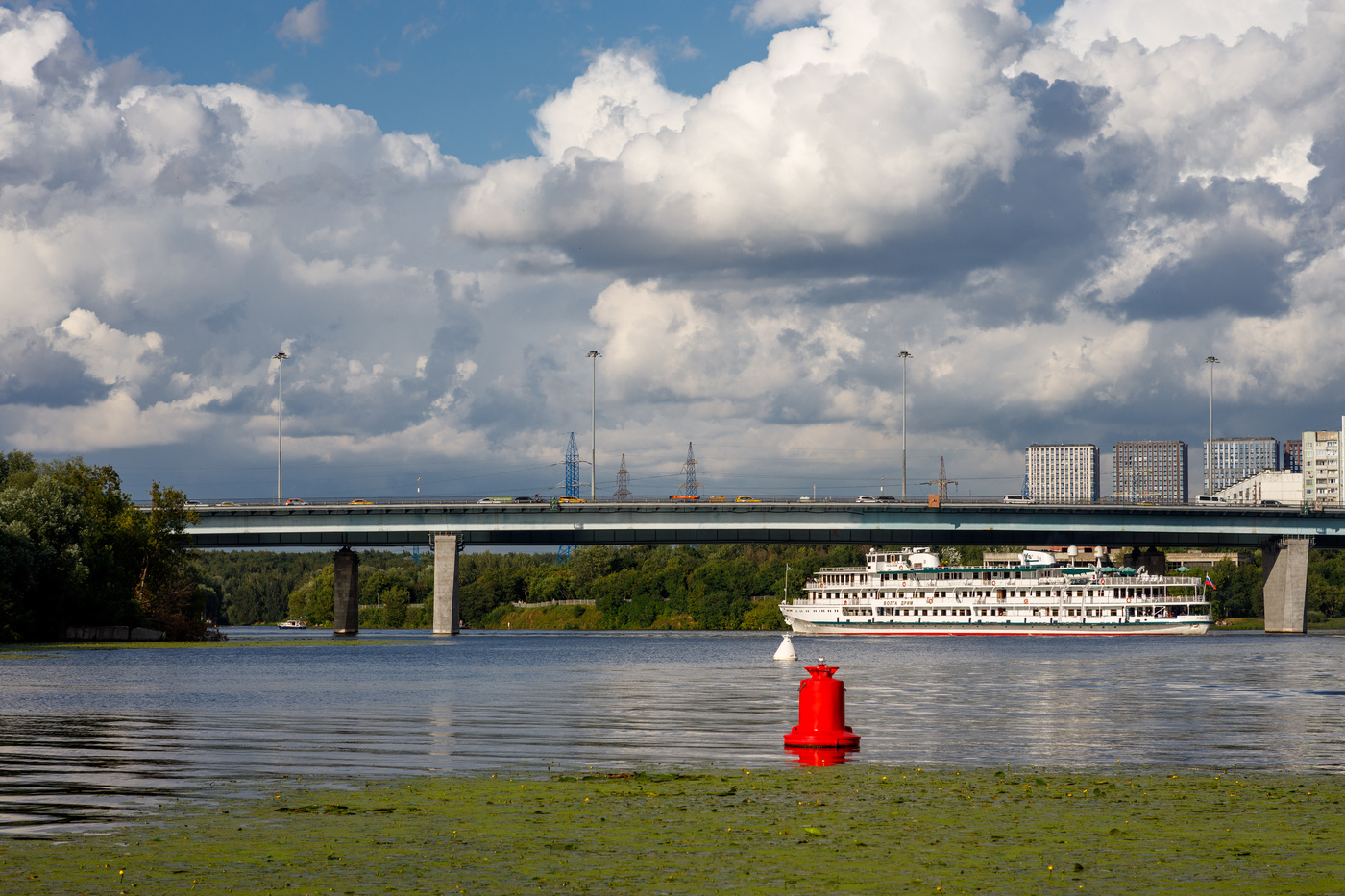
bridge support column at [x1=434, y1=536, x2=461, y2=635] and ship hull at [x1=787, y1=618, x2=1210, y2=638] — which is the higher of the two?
bridge support column at [x1=434, y1=536, x2=461, y2=635]

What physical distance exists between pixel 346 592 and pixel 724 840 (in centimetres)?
13221

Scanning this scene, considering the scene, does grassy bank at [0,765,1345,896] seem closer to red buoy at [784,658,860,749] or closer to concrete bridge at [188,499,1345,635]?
red buoy at [784,658,860,749]

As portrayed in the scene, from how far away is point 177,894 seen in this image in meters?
11.9

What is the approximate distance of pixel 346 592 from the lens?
14188cm

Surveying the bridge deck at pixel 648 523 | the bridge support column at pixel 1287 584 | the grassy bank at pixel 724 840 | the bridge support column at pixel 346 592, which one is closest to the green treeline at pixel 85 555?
the bridge deck at pixel 648 523

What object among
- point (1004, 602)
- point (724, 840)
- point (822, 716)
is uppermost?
point (724, 840)

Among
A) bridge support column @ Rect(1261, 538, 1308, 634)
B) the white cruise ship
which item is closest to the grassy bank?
the white cruise ship

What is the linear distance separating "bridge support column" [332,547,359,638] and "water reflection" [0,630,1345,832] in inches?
2632

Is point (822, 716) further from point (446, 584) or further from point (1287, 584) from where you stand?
point (1287, 584)

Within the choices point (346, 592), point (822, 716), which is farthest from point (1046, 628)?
point (822, 716)

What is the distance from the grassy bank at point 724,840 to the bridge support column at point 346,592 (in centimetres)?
12209

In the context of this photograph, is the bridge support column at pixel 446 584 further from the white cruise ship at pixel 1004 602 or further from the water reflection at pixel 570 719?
the water reflection at pixel 570 719

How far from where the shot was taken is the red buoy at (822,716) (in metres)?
25.1

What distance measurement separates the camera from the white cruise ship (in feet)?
479
